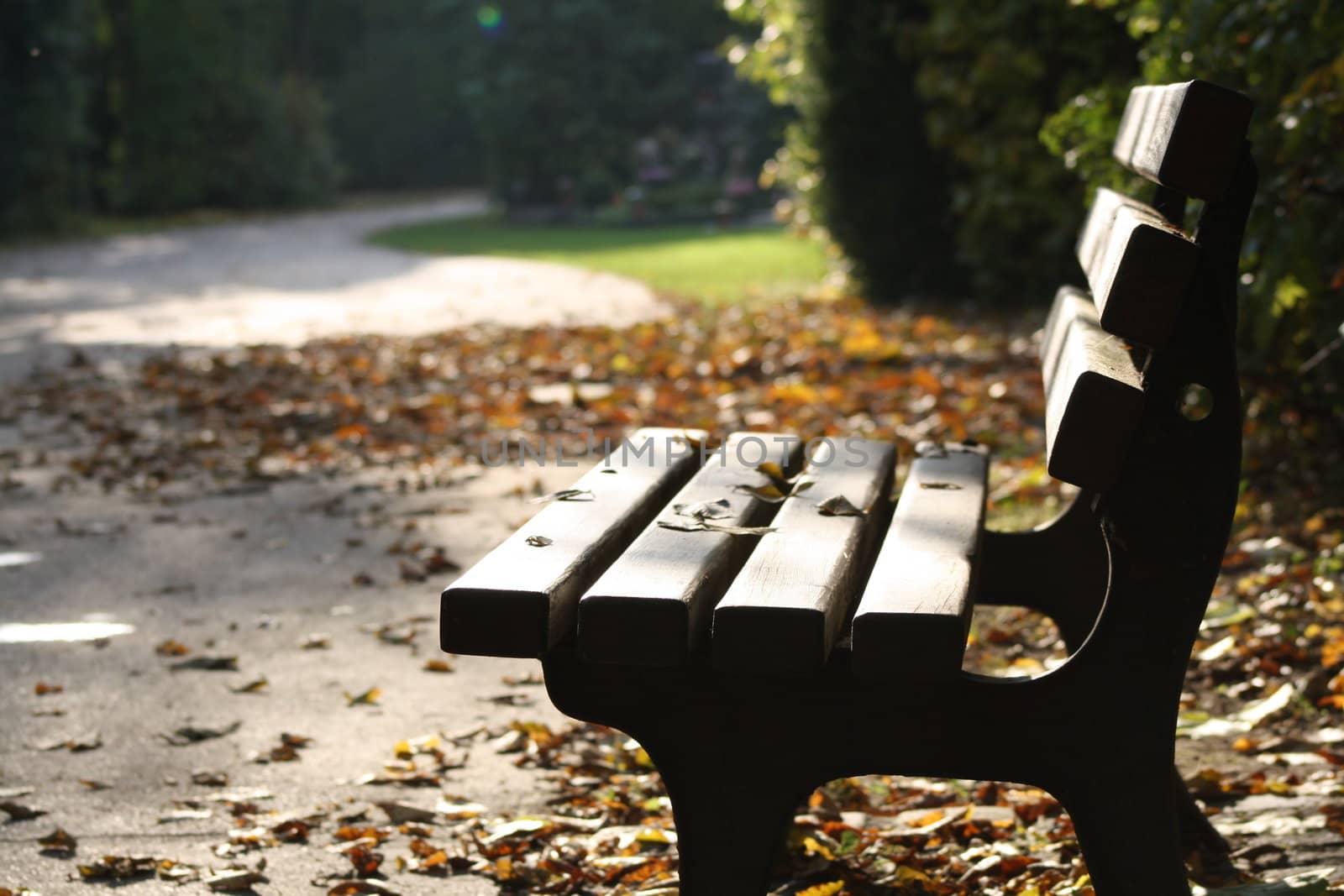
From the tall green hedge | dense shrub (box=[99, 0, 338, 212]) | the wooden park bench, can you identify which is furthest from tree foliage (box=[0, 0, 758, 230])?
the wooden park bench

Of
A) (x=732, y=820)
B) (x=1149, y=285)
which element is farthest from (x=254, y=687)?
(x=1149, y=285)

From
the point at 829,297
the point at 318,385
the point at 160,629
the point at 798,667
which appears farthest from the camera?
the point at 829,297

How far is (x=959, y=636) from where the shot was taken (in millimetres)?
1913

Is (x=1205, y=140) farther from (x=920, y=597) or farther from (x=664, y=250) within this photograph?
(x=664, y=250)

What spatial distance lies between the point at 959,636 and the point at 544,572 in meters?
0.56

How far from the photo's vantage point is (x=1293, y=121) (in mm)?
4039

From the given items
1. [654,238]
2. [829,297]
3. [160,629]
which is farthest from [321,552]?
[654,238]

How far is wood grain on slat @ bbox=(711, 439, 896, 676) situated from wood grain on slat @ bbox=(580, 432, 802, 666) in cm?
5

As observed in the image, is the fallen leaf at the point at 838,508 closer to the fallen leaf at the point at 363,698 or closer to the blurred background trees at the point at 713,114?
the fallen leaf at the point at 363,698

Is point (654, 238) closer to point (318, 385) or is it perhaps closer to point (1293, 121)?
point (318, 385)

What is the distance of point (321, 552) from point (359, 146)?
50137mm

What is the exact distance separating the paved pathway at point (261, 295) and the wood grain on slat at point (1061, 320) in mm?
7883

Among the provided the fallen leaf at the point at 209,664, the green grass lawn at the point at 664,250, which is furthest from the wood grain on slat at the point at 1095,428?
the green grass lawn at the point at 664,250

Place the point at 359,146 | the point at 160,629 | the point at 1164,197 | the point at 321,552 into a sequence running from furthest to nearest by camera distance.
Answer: the point at 359,146 → the point at 321,552 → the point at 160,629 → the point at 1164,197
